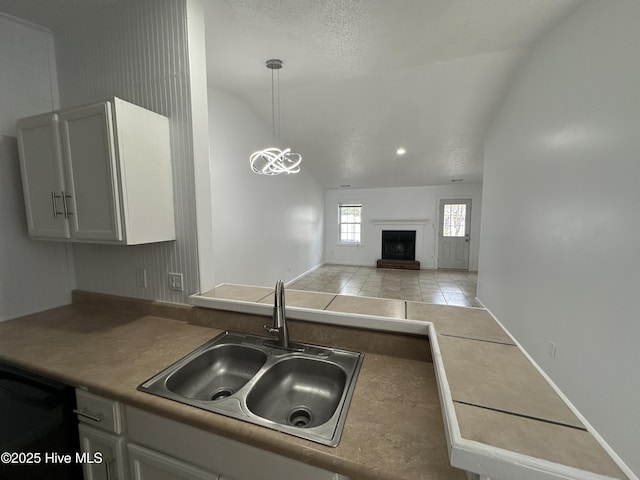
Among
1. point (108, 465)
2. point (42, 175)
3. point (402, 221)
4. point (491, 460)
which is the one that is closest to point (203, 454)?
point (108, 465)

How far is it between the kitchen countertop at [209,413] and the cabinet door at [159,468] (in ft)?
0.60

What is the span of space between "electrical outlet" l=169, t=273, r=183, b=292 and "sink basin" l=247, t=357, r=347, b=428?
839 mm

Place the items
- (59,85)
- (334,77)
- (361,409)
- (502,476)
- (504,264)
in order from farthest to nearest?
(504,264) < (334,77) < (59,85) < (361,409) < (502,476)

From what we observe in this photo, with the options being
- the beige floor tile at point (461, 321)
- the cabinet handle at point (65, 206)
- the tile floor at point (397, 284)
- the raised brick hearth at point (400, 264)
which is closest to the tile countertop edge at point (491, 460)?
the beige floor tile at point (461, 321)

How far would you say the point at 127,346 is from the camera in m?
1.27

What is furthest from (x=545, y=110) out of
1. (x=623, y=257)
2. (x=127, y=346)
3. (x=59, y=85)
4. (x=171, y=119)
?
(x=59, y=85)

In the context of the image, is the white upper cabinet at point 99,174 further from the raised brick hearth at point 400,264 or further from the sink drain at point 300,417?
the raised brick hearth at point 400,264

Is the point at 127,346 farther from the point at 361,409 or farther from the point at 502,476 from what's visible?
the point at 502,476

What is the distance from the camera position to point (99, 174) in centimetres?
130

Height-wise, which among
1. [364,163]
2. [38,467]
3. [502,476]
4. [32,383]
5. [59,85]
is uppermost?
[364,163]

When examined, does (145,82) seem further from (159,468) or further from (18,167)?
(159,468)

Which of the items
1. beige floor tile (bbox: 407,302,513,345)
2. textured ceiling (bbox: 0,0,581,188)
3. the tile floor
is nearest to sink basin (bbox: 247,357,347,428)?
beige floor tile (bbox: 407,302,513,345)

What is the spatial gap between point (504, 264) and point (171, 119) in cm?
379

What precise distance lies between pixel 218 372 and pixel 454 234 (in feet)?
25.7
